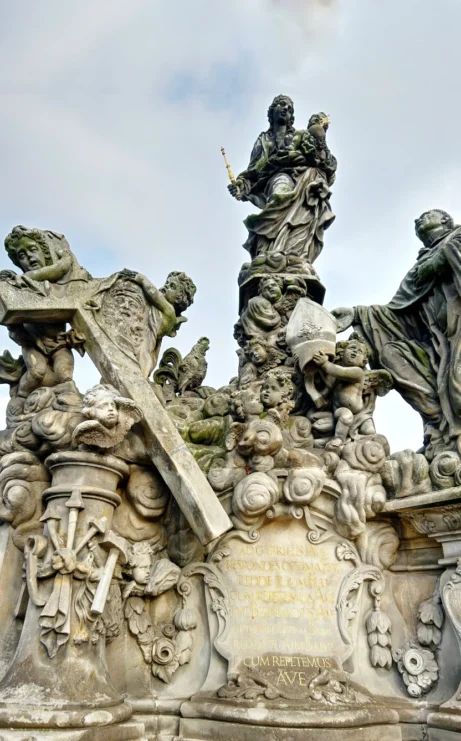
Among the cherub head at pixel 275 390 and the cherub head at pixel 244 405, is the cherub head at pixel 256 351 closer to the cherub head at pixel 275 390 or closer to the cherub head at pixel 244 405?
the cherub head at pixel 275 390

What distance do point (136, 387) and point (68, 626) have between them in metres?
2.09

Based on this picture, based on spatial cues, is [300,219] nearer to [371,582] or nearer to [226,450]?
[226,450]

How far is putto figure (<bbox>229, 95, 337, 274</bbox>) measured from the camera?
8.47 m

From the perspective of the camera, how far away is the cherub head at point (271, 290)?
7375mm

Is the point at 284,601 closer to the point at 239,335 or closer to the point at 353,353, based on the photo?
the point at 353,353

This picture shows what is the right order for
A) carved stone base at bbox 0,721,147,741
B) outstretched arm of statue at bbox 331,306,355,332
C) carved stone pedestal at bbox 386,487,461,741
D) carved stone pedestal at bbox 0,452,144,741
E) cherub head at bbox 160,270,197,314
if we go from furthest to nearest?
outstretched arm of statue at bbox 331,306,355,332 < cherub head at bbox 160,270,197,314 < carved stone pedestal at bbox 386,487,461,741 < carved stone pedestal at bbox 0,452,144,741 < carved stone base at bbox 0,721,147,741

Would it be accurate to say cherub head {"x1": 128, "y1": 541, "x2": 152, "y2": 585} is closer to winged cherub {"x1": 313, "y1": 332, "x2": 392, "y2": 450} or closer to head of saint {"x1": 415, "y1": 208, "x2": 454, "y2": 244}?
winged cherub {"x1": 313, "y1": 332, "x2": 392, "y2": 450}

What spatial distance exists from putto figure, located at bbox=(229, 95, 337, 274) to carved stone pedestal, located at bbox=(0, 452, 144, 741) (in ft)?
13.9

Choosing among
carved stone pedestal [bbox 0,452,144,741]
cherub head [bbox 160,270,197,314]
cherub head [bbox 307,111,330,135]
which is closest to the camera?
carved stone pedestal [bbox 0,452,144,741]

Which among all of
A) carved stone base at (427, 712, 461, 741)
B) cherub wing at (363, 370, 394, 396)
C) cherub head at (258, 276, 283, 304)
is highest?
cherub head at (258, 276, 283, 304)

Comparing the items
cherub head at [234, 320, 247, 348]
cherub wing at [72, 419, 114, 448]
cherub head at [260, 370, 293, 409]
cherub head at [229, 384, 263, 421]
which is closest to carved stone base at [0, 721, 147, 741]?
cherub wing at [72, 419, 114, 448]

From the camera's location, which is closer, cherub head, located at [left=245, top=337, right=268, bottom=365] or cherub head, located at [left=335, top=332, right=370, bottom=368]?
cherub head, located at [left=335, top=332, right=370, bottom=368]

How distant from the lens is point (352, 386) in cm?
607

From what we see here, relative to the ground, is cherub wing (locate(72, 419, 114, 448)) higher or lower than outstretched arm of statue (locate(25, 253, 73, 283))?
lower
